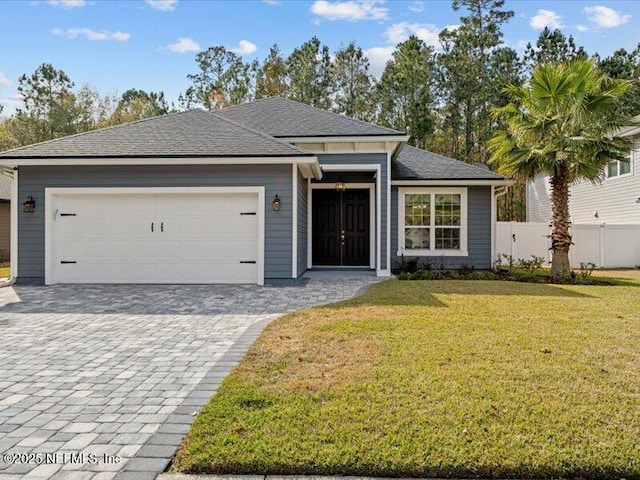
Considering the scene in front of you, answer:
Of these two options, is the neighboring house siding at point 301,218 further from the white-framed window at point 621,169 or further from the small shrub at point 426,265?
the white-framed window at point 621,169

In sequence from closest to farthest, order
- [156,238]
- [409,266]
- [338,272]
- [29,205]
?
[29,205] < [156,238] < [338,272] < [409,266]

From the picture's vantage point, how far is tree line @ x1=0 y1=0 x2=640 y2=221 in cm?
2495

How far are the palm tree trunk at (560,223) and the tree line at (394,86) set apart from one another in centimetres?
1313

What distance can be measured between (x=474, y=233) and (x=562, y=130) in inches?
148

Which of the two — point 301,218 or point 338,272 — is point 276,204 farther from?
point 338,272

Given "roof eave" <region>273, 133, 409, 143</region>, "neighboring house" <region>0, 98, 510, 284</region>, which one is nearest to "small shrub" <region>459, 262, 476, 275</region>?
"roof eave" <region>273, 133, 409, 143</region>

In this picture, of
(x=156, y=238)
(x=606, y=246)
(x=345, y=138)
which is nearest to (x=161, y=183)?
(x=156, y=238)

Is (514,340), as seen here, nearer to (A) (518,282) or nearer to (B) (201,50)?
(A) (518,282)

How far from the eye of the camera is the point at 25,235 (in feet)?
32.8

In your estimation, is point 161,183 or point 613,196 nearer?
point 161,183

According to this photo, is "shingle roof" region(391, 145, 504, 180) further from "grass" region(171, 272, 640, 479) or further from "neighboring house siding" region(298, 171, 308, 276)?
"grass" region(171, 272, 640, 479)

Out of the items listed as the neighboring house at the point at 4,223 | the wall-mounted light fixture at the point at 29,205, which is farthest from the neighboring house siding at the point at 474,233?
the neighboring house at the point at 4,223

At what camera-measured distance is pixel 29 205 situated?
9.91 meters

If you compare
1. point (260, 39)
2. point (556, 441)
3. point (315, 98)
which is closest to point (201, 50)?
point (260, 39)
